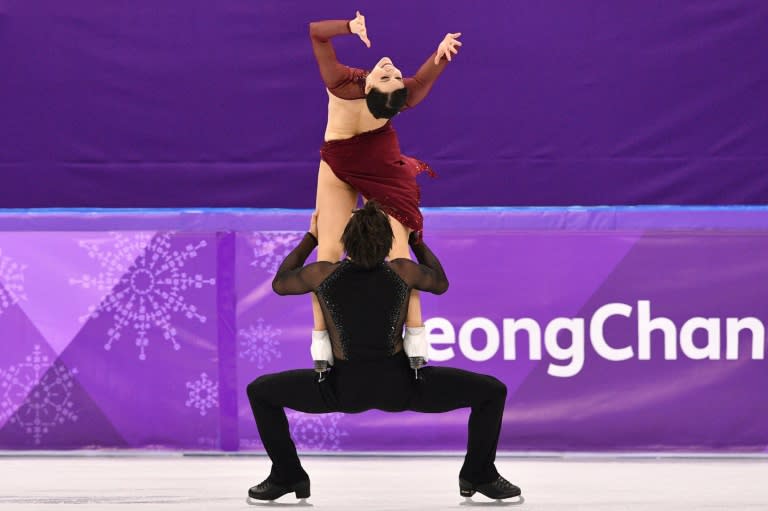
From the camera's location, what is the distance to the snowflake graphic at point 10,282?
21.5 ft

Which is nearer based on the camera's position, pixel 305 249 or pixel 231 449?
pixel 305 249

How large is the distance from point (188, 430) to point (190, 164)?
1671mm

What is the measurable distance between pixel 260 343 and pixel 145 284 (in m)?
0.61

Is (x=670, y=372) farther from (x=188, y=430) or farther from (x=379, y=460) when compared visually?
(x=188, y=430)

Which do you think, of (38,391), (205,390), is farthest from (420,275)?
(38,391)

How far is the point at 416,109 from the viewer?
292 inches

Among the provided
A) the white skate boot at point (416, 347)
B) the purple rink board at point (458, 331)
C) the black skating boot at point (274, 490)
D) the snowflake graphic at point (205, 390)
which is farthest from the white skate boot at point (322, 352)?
the snowflake graphic at point (205, 390)

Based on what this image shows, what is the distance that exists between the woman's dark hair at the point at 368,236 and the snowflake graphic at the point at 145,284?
1809mm

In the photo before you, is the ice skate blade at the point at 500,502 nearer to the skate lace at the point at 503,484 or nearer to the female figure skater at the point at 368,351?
the skate lace at the point at 503,484

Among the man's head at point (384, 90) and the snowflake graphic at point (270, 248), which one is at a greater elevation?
the man's head at point (384, 90)

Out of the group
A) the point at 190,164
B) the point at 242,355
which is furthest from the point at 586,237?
the point at 190,164

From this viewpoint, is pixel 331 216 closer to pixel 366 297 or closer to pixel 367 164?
pixel 367 164

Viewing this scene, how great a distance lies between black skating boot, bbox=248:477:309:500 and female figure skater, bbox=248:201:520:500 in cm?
18

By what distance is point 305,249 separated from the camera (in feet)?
16.7
